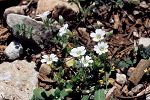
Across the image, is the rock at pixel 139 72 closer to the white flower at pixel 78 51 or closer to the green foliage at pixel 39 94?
the white flower at pixel 78 51

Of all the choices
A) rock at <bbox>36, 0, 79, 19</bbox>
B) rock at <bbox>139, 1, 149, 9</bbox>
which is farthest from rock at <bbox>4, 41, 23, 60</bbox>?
rock at <bbox>139, 1, 149, 9</bbox>

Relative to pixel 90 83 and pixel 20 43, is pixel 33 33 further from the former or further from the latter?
pixel 90 83

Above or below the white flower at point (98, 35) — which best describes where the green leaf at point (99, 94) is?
below

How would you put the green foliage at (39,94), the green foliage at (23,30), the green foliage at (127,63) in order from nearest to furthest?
the green foliage at (39,94) → the green foliage at (127,63) → the green foliage at (23,30)

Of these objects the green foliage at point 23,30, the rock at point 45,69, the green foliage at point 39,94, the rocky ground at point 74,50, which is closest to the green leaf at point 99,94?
the rocky ground at point 74,50

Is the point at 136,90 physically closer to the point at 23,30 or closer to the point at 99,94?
the point at 99,94

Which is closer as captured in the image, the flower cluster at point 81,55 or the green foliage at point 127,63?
the flower cluster at point 81,55

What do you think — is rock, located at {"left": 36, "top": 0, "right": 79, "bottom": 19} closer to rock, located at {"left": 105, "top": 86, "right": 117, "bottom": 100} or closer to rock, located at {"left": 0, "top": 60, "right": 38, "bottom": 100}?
rock, located at {"left": 0, "top": 60, "right": 38, "bottom": 100}

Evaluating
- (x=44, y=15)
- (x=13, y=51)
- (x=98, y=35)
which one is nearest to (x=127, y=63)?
(x=98, y=35)

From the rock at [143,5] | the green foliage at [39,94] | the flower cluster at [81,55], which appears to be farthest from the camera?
the rock at [143,5]

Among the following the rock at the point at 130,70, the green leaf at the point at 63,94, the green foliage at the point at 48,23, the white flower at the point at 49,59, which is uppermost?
the green foliage at the point at 48,23
